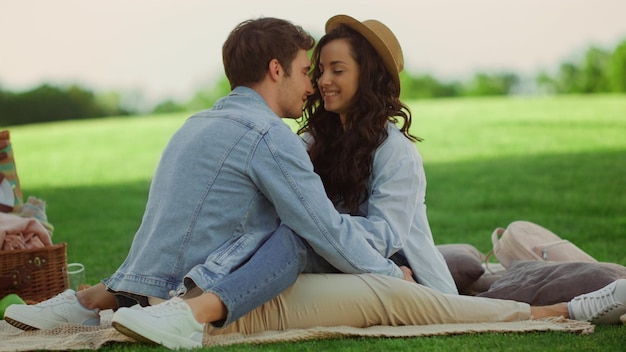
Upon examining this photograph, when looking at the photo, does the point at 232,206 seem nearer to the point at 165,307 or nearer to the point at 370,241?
the point at 165,307

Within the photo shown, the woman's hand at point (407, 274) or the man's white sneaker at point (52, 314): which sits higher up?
the woman's hand at point (407, 274)

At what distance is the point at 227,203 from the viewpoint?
362cm

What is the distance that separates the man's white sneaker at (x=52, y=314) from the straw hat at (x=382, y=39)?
1811 mm

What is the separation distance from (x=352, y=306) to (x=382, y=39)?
4.36ft

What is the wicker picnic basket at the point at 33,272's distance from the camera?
4809mm

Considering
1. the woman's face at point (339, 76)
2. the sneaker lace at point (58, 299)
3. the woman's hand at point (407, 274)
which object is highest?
the woman's face at point (339, 76)

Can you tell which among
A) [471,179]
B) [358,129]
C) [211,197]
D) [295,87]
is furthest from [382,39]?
[471,179]

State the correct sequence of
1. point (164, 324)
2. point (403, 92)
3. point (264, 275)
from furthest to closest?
point (403, 92) → point (264, 275) → point (164, 324)

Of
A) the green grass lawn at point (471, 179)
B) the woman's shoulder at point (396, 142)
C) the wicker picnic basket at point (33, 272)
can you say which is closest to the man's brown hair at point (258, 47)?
the woman's shoulder at point (396, 142)

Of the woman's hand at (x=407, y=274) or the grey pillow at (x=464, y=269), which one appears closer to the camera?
the woman's hand at (x=407, y=274)

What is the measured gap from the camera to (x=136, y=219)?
8828 mm

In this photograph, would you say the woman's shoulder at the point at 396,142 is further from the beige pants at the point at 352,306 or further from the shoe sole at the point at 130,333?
the shoe sole at the point at 130,333

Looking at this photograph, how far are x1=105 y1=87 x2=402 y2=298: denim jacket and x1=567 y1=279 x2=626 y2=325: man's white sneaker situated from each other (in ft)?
3.60

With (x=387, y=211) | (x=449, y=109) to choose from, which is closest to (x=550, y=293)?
(x=387, y=211)
